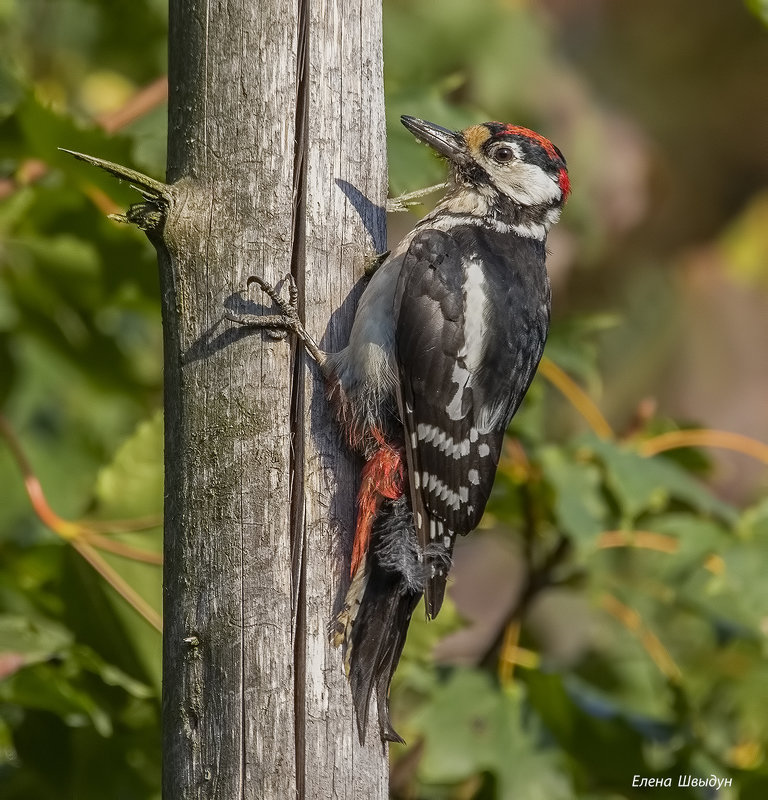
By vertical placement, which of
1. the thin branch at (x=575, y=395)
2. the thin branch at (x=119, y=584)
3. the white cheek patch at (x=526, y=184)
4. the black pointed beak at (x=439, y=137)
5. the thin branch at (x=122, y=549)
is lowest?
the thin branch at (x=119, y=584)

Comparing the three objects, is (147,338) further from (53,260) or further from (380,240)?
(380,240)

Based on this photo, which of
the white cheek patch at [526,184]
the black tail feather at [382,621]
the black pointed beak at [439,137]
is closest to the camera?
the black tail feather at [382,621]

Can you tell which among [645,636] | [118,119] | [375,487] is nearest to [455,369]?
[375,487]

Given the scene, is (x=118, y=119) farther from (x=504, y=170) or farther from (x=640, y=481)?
(x=640, y=481)

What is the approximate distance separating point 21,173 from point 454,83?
136cm

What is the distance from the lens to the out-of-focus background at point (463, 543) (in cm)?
301

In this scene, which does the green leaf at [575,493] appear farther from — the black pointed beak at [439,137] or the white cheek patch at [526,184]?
the black pointed beak at [439,137]

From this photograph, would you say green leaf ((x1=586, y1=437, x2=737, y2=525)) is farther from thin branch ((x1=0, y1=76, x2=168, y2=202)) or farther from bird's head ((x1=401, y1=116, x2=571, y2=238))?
thin branch ((x1=0, y1=76, x2=168, y2=202))

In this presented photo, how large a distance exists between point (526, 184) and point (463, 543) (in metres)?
1.13

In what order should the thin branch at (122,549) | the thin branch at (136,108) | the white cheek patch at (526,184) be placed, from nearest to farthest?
the thin branch at (122,549) < the thin branch at (136,108) < the white cheek patch at (526,184)

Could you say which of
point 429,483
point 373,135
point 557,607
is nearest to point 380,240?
point 373,135

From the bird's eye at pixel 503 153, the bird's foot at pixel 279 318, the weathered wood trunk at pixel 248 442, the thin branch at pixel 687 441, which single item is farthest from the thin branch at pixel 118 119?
the thin branch at pixel 687 441

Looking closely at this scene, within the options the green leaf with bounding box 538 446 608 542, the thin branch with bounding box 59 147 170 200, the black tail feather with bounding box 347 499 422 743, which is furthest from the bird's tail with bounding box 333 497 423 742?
the thin branch with bounding box 59 147 170 200

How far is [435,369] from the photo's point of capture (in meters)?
2.86
